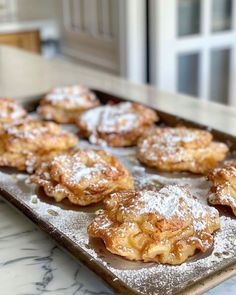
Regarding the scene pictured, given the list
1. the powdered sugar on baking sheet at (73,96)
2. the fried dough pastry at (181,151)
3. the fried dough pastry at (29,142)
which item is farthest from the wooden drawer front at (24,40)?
the fried dough pastry at (181,151)

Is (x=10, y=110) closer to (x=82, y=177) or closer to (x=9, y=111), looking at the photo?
(x=9, y=111)

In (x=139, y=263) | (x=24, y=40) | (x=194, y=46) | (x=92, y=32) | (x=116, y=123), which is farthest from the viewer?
(x=24, y=40)

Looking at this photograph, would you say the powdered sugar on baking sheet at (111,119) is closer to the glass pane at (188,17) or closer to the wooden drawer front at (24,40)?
the glass pane at (188,17)

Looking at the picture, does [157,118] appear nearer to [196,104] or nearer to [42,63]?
[196,104]

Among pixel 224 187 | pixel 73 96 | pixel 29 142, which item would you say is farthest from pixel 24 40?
pixel 224 187

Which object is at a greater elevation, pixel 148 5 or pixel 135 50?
pixel 148 5

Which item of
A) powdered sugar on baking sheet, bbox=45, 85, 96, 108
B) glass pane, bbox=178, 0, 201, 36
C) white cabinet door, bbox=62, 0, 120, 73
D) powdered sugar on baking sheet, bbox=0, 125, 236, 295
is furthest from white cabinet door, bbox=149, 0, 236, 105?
powdered sugar on baking sheet, bbox=0, 125, 236, 295

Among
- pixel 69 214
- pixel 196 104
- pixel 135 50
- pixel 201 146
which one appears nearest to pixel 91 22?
pixel 135 50
